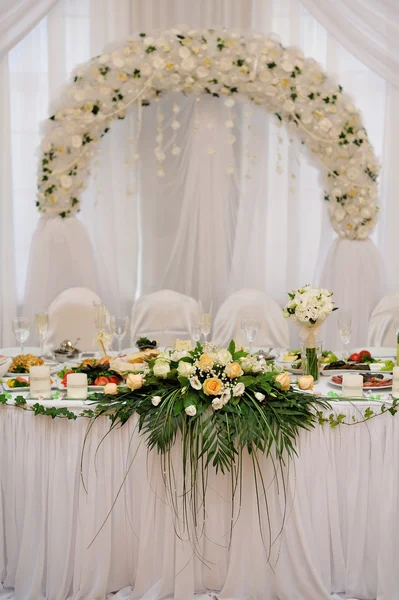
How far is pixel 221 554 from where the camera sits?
2955mm

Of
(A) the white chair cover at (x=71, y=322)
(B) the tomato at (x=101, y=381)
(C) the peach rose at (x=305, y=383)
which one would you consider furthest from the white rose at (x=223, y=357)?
(A) the white chair cover at (x=71, y=322)

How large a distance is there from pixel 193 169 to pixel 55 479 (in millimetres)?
2893

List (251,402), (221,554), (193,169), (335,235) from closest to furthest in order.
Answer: (251,402), (221,554), (193,169), (335,235)

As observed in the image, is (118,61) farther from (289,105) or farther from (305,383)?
(305,383)

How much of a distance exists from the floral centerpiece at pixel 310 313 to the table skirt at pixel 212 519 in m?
0.36

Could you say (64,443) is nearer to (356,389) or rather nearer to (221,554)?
(221,554)

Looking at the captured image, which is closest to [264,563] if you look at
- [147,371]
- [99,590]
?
[99,590]

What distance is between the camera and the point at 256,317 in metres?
4.44

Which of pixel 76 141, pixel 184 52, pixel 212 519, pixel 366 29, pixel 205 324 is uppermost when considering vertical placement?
pixel 366 29

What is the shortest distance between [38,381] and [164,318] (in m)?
1.68

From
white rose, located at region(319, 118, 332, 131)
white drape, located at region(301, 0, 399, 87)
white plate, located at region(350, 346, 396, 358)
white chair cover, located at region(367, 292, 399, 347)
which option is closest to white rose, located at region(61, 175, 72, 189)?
white rose, located at region(319, 118, 332, 131)

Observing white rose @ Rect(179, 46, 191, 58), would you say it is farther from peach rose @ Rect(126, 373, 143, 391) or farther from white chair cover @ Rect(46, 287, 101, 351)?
peach rose @ Rect(126, 373, 143, 391)

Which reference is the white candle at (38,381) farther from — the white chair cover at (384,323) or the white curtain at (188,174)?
the white curtain at (188,174)

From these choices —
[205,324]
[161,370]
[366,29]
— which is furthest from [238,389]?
[366,29]
